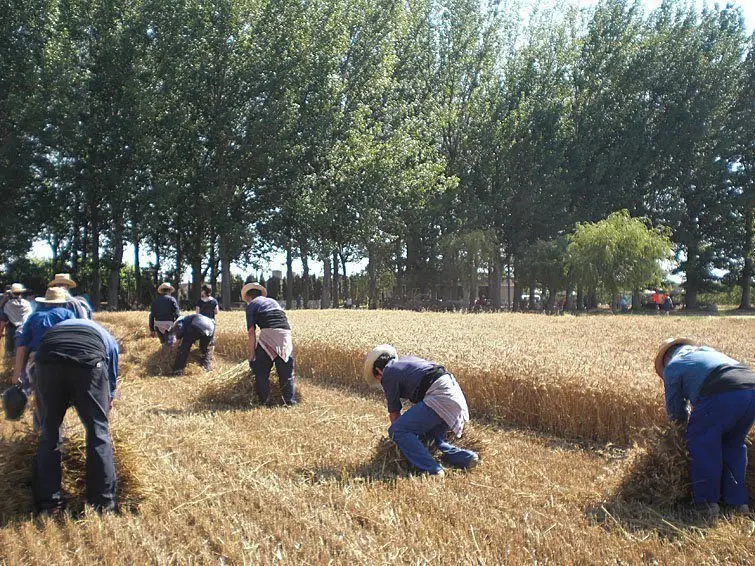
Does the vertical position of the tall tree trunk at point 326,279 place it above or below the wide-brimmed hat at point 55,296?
above

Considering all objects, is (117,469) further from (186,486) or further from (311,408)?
(311,408)

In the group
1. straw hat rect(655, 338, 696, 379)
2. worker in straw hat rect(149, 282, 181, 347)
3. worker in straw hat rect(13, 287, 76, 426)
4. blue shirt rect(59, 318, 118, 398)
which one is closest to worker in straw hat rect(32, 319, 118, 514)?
blue shirt rect(59, 318, 118, 398)

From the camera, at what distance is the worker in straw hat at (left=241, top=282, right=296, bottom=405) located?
929cm

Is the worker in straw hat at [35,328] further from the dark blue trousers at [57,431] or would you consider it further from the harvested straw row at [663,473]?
the harvested straw row at [663,473]

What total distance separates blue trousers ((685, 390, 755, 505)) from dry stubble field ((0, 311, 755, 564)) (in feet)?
0.98

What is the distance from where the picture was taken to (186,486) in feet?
18.3


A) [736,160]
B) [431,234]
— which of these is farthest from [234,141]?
[736,160]

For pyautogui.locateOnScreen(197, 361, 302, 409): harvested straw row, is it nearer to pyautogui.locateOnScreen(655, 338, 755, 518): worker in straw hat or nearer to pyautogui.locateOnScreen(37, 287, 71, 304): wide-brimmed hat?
pyautogui.locateOnScreen(37, 287, 71, 304): wide-brimmed hat

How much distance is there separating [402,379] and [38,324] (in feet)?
12.0

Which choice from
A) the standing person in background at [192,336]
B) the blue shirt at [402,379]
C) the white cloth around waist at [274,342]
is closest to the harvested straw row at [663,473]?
the blue shirt at [402,379]

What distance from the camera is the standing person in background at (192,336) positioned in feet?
40.0

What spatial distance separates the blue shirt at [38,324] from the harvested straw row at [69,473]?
4.10ft

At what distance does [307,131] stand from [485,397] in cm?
2931

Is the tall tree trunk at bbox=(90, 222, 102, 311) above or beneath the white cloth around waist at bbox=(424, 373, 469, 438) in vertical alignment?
above
